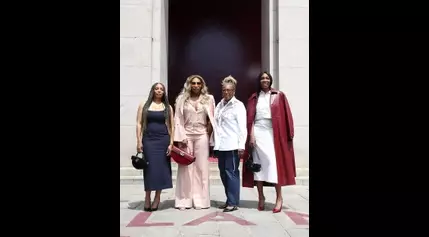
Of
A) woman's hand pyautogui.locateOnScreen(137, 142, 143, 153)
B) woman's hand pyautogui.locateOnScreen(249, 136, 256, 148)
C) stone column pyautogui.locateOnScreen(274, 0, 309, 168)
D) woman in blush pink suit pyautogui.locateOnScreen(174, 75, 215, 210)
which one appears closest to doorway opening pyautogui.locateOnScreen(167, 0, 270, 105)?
stone column pyautogui.locateOnScreen(274, 0, 309, 168)

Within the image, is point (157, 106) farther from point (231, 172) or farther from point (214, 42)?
point (214, 42)

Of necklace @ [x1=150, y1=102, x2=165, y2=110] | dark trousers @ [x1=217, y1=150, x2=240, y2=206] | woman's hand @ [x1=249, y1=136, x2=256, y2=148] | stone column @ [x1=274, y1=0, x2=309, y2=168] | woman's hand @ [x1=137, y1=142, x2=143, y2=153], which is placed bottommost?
dark trousers @ [x1=217, y1=150, x2=240, y2=206]

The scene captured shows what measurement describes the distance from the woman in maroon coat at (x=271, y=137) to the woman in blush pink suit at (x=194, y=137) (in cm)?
64

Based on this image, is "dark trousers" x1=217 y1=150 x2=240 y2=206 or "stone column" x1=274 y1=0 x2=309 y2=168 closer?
"dark trousers" x1=217 y1=150 x2=240 y2=206

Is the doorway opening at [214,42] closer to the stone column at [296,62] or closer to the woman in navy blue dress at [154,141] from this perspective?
the stone column at [296,62]

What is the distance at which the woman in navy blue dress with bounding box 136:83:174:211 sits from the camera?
17.5 ft

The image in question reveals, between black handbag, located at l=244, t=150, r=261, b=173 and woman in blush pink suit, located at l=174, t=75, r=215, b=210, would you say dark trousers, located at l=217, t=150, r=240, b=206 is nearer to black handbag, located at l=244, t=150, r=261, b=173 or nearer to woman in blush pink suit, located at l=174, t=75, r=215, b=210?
black handbag, located at l=244, t=150, r=261, b=173

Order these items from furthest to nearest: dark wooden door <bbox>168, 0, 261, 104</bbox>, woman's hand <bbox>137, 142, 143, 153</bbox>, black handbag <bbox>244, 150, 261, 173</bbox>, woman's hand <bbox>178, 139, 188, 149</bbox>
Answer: dark wooden door <bbox>168, 0, 261, 104</bbox> < woman's hand <bbox>178, 139, 188, 149</bbox> < woman's hand <bbox>137, 142, 143, 153</bbox> < black handbag <bbox>244, 150, 261, 173</bbox>

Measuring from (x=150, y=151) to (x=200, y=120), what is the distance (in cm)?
82

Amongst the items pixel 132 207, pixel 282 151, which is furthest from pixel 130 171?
pixel 282 151

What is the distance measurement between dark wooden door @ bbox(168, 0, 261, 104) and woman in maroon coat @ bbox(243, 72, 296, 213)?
5409mm

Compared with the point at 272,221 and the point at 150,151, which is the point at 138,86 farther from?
the point at 272,221

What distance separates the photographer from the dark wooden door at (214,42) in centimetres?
1067

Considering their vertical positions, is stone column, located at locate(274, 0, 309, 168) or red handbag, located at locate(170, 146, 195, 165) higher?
stone column, located at locate(274, 0, 309, 168)
